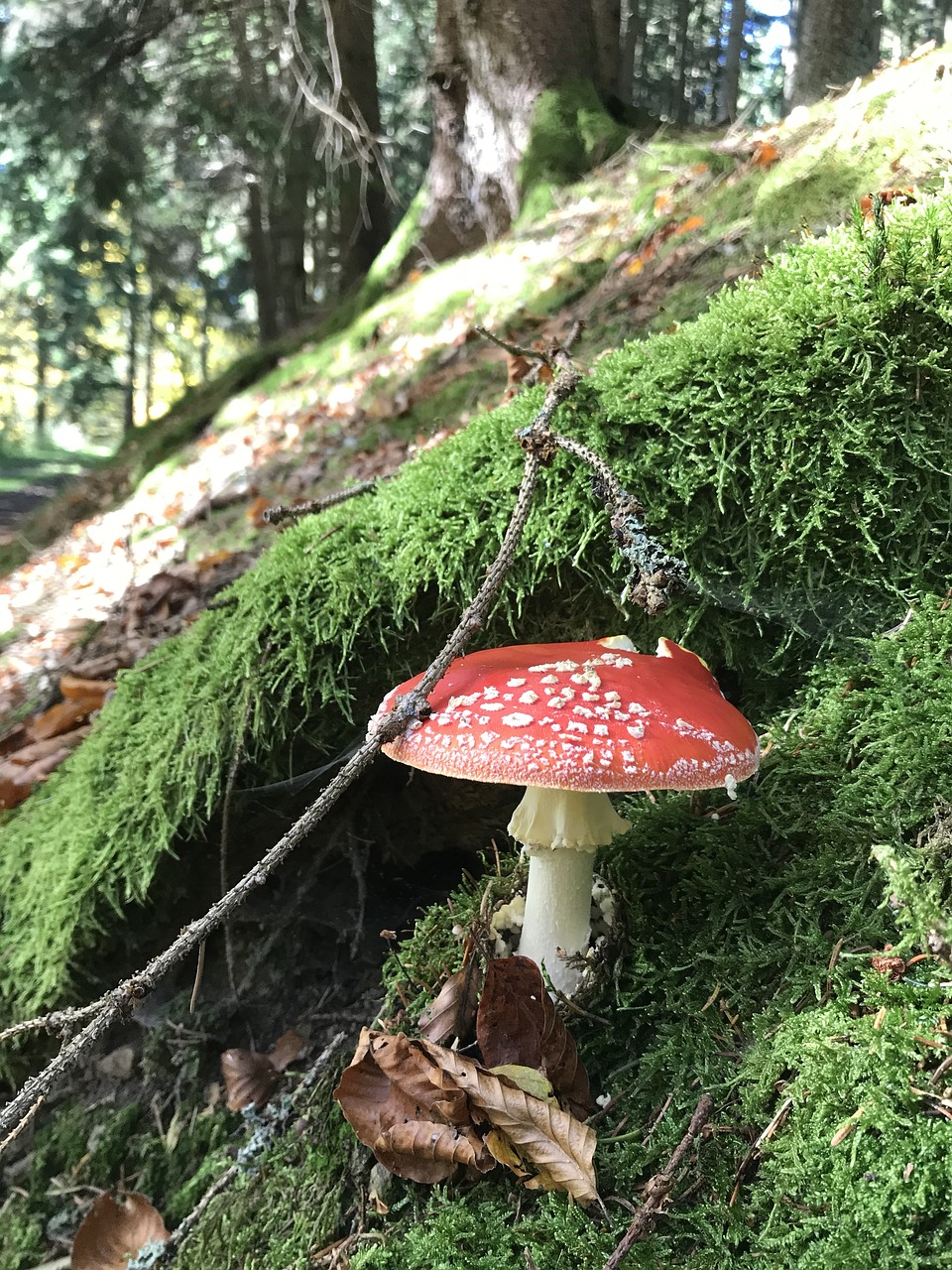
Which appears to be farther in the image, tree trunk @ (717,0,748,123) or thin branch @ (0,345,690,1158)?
tree trunk @ (717,0,748,123)

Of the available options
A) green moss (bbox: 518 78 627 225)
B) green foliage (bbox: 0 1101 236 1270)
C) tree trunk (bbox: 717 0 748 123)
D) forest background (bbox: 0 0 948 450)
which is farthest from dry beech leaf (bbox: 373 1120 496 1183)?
tree trunk (bbox: 717 0 748 123)

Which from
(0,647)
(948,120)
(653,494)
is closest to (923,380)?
(653,494)

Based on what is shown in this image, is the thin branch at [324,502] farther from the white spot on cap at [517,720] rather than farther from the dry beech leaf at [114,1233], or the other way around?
the dry beech leaf at [114,1233]

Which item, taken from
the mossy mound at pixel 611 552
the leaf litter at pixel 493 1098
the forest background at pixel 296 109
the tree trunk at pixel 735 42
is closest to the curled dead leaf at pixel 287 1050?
the mossy mound at pixel 611 552

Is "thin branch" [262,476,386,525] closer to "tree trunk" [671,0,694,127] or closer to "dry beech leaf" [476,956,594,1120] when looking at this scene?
"dry beech leaf" [476,956,594,1120]

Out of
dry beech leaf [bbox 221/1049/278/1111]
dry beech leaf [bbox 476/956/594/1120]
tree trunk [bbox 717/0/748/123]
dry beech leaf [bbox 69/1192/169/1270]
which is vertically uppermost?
tree trunk [bbox 717/0/748/123]

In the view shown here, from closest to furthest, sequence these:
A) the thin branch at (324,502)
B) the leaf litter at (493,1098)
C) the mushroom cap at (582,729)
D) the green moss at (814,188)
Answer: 1. the mushroom cap at (582,729)
2. the leaf litter at (493,1098)
3. the thin branch at (324,502)
4. the green moss at (814,188)
